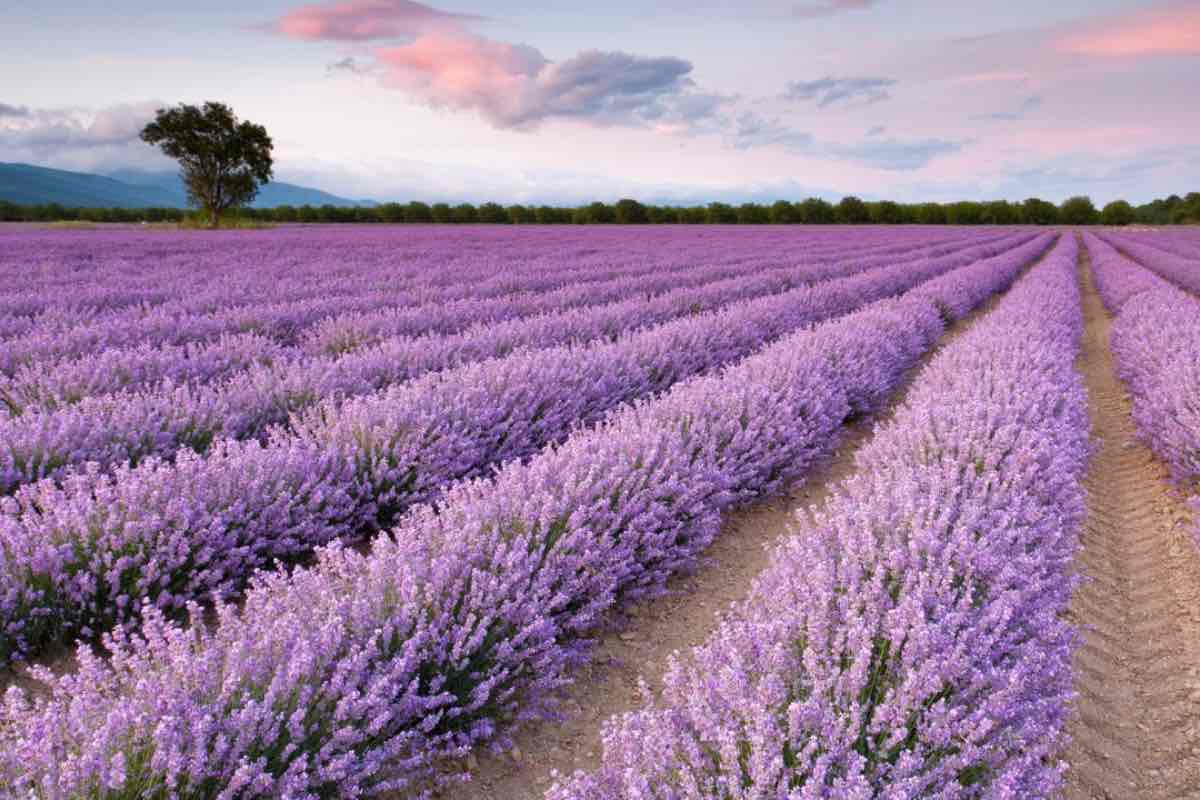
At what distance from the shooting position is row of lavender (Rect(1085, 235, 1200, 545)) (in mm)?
4316

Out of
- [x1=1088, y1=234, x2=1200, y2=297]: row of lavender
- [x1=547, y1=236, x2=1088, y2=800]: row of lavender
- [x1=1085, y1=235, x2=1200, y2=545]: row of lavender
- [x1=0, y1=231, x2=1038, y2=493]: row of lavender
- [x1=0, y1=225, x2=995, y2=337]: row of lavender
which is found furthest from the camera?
[x1=1088, y1=234, x2=1200, y2=297]: row of lavender

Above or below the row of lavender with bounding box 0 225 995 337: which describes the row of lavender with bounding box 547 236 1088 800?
below

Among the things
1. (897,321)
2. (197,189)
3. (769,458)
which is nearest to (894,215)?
(197,189)

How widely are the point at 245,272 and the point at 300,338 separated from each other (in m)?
6.20

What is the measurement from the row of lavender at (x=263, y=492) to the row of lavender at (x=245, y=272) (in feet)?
15.8

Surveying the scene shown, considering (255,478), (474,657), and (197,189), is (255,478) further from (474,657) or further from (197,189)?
(197,189)

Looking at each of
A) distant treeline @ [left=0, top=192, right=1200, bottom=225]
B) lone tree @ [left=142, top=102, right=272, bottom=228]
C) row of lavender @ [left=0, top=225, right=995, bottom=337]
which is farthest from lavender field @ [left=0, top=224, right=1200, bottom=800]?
distant treeline @ [left=0, top=192, right=1200, bottom=225]

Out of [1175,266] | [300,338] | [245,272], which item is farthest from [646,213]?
[300,338]

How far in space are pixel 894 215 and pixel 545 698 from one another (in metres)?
73.2

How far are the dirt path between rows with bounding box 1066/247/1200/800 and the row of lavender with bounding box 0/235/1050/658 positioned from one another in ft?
8.21

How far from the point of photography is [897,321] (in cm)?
737

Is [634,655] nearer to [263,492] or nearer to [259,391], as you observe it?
[263,492]

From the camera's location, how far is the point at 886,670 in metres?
1.82

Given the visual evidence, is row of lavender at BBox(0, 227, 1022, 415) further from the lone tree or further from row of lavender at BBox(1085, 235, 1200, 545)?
the lone tree
